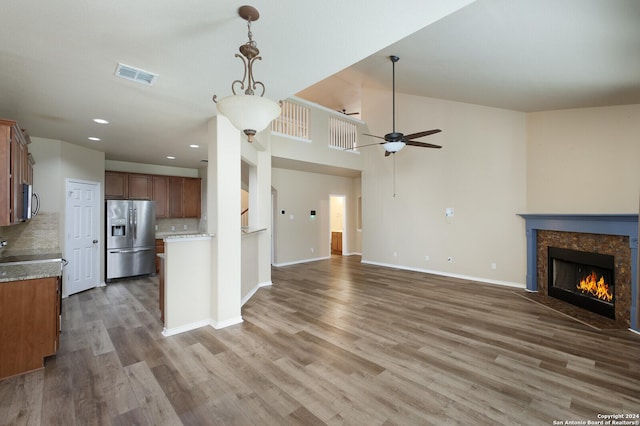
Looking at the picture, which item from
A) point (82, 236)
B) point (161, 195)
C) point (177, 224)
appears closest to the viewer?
point (82, 236)

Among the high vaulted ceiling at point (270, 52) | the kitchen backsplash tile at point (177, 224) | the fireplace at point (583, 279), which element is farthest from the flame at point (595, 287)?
the kitchen backsplash tile at point (177, 224)

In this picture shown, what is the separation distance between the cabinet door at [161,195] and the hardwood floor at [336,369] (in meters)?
2.75

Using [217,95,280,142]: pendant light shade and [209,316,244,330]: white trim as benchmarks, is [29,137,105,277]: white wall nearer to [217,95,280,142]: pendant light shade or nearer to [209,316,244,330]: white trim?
[209,316,244,330]: white trim

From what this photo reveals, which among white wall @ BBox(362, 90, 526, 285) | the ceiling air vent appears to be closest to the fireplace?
white wall @ BBox(362, 90, 526, 285)

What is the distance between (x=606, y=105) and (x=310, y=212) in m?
6.29

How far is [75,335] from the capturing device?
10.7 ft

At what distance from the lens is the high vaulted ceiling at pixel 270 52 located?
5.62 ft

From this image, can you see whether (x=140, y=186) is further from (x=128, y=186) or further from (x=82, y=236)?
(x=82, y=236)

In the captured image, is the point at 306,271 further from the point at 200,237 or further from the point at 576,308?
the point at 576,308

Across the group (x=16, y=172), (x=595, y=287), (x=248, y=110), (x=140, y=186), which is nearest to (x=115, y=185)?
(x=140, y=186)

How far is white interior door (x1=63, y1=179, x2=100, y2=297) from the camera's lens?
4.79 meters

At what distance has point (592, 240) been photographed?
417 centimetres

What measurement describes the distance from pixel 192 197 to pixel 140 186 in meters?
1.14

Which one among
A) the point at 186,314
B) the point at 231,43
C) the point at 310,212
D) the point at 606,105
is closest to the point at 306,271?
the point at 310,212
